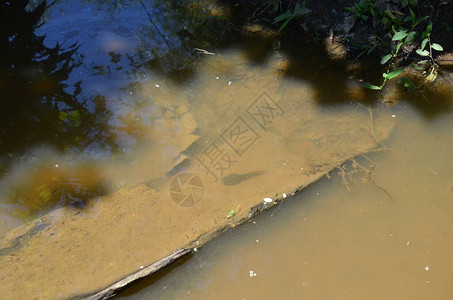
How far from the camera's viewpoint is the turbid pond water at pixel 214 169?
225cm

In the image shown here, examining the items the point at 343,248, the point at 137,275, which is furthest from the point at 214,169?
the point at 343,248

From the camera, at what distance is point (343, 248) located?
231 centimetres

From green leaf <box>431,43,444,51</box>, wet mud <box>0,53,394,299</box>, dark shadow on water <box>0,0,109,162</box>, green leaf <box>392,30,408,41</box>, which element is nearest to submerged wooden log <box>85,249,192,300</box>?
wet mud <box>0,53,394,299</box>

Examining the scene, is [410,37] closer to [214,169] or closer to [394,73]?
[394,73]

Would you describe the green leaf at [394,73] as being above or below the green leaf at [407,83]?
above

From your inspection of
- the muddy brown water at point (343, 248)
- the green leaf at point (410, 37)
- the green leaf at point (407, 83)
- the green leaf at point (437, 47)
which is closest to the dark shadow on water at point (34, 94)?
the muddy brown water at point (343, 248)

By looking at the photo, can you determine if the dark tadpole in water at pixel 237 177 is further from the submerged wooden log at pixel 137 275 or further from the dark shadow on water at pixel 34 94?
the dark shadow on water at pixel 34 94

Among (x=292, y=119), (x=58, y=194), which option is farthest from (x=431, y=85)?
(x=58, y=194)

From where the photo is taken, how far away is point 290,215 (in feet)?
8.08

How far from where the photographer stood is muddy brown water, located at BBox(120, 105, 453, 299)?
7.16ft

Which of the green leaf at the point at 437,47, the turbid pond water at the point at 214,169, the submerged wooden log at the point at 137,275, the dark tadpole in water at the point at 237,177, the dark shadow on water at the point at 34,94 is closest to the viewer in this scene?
the submerged wooden log at the point at 137,275

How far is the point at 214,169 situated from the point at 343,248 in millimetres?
955

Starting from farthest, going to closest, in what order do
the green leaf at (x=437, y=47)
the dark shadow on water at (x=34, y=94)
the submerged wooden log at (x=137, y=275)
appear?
the green leaf at (x=437, y=47)
the dark shadow on water at (x=34, y=94)
the submerged wooden log at (x=137, y=275)

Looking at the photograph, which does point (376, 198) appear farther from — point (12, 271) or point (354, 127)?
point (12, 271)
